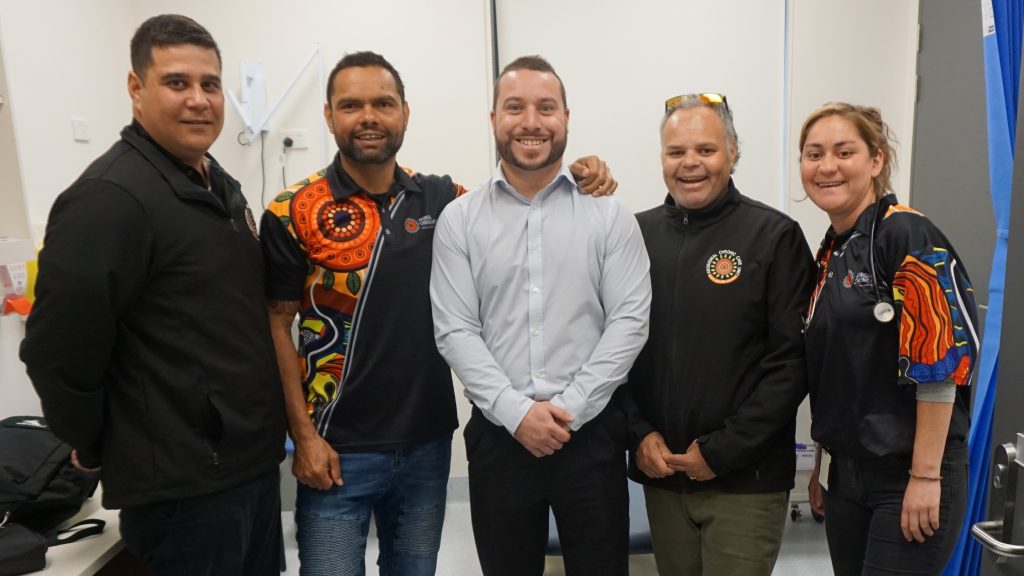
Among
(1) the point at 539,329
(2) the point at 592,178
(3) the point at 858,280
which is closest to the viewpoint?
(3) the point at 858,280

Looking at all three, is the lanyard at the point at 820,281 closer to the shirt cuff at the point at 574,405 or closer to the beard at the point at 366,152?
the shirt cuff at the point at 574,405

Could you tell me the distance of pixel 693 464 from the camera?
1.52 meters

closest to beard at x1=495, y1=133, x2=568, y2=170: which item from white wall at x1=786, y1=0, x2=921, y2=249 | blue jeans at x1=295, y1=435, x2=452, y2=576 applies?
blue jeans at x1=295, y1=435, x2=452, y2=576

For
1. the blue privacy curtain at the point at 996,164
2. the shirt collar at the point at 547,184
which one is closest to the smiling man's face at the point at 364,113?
the shirt collar at the point at 547,184

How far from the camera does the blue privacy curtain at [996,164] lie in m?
1.78

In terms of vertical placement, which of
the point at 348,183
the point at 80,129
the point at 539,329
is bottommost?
the point at 539,329

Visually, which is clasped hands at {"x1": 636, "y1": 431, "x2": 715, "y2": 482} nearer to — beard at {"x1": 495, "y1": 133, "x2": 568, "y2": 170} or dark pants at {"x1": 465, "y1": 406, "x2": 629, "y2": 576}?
dark pants at {"x1": 465, "y1": 406, "x2": 629, "y2": 576}

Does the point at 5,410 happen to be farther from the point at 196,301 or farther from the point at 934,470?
the point at 934,470

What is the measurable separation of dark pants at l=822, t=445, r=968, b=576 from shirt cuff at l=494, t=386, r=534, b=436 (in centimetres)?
75

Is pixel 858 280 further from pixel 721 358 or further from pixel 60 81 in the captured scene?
pixel 60 81

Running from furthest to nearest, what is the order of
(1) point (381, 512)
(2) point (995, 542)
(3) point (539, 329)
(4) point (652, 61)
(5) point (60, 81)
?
(4) point (652, 61) → (5) point (60, 81) → (1) point (381, 512) → (3) point (539, 329) → (2) point (995, 542)

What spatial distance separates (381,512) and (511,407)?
601mm

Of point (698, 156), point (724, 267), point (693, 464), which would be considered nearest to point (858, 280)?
point (724, 267)

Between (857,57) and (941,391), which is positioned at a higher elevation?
(857,57)
